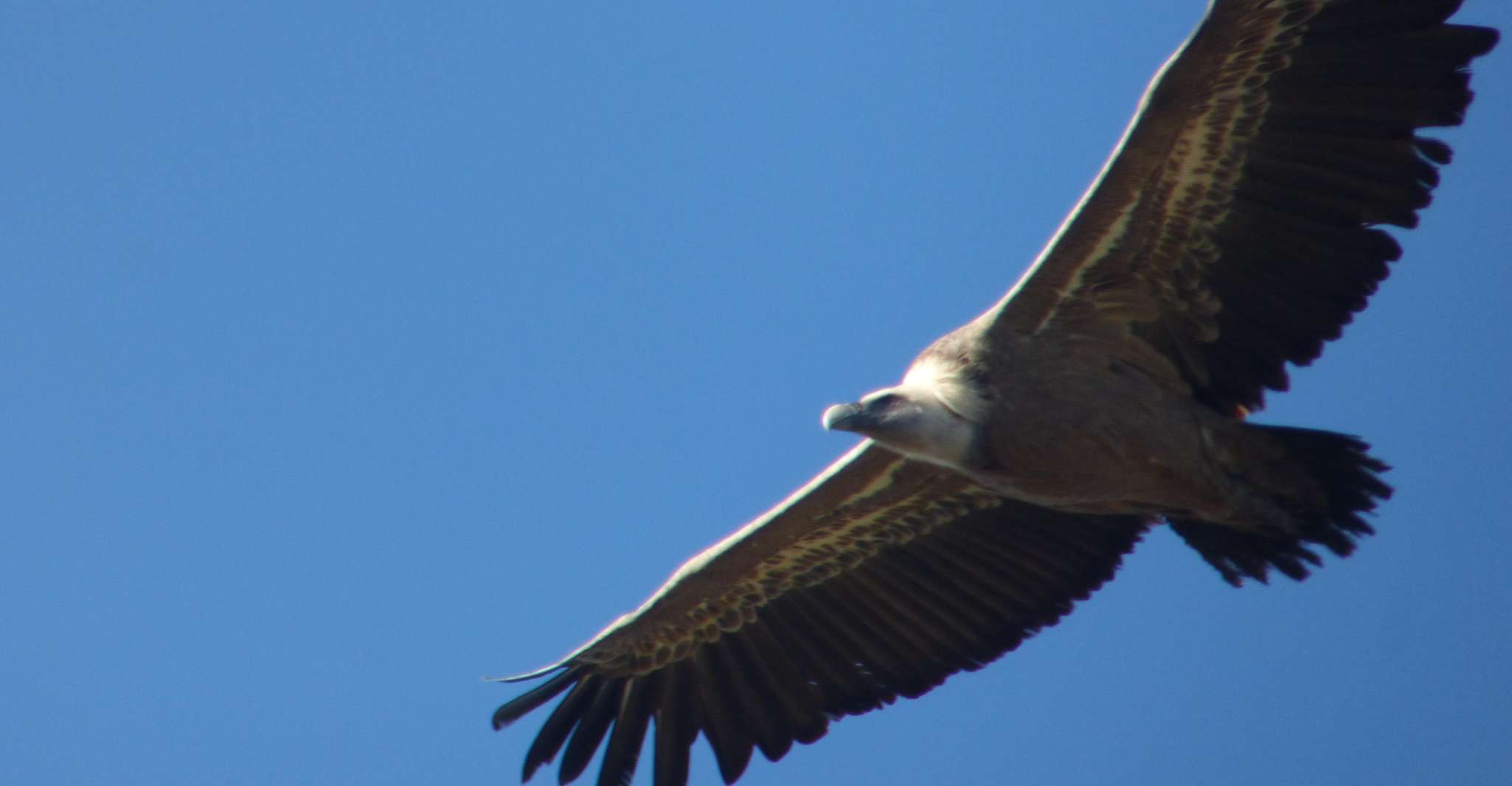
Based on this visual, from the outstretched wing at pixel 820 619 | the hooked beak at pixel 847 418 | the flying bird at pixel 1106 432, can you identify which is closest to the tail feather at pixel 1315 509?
the flying bird at pixel 1106 432

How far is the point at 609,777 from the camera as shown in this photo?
11.0m

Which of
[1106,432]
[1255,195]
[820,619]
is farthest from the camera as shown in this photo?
[820,619]

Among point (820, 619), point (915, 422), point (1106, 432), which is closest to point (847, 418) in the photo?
point (915, 422)

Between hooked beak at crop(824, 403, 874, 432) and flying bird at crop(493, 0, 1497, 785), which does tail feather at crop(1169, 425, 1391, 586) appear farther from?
hooked beak at crop(824, 403, 874, 432)

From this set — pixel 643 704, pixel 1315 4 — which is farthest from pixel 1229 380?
pixel 643 704

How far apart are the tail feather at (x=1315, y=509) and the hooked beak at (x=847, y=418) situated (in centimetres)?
172

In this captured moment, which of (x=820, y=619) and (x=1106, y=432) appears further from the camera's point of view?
(x=820, y=619)

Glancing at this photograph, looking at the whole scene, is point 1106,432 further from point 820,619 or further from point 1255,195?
point 820,619

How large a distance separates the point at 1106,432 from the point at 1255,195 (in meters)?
1.25

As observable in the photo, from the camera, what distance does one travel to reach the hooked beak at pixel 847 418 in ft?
31.6

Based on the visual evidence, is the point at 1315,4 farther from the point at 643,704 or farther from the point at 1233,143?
the point at 643,704

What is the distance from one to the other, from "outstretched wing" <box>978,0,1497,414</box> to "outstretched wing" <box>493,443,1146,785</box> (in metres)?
1.29

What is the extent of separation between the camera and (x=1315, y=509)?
9.76 metres

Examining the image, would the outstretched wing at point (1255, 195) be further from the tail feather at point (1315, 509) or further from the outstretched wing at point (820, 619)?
the outstretched wing at point (820, 619)
